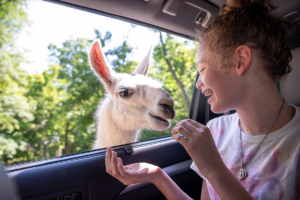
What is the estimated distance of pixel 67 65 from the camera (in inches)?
135

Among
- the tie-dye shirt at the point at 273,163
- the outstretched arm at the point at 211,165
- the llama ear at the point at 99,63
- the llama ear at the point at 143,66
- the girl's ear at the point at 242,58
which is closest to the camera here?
the outstretched arm at the point at 211,165

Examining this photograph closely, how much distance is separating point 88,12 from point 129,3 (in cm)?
40

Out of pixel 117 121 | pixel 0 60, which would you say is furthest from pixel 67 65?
pixel 117 121

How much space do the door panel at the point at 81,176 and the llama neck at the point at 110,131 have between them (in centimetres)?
9

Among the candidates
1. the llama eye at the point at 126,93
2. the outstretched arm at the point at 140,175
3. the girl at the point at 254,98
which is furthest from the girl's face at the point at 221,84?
the llama eye at the point at 126,93

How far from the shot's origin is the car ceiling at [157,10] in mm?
1640

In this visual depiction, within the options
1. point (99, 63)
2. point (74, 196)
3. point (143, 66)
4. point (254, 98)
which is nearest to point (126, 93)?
point (99, 63)

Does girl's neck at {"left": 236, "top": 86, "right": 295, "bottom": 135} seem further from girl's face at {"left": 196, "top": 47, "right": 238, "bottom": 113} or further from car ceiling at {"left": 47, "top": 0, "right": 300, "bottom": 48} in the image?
car ceiling at {"left": 47, "top": 0, "right": 300, "bottom": 48}

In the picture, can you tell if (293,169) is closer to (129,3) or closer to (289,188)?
(289,188)

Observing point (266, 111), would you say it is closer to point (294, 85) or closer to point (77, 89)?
point (294, 85)

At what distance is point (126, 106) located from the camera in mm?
1862

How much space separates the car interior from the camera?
4.77ft

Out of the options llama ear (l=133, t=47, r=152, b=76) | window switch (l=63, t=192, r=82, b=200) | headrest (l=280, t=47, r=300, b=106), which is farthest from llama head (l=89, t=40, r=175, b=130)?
headrest (l=280, t=47, r=300, b=106)

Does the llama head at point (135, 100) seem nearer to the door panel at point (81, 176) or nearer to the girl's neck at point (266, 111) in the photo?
the door panel at point (81, 176)
